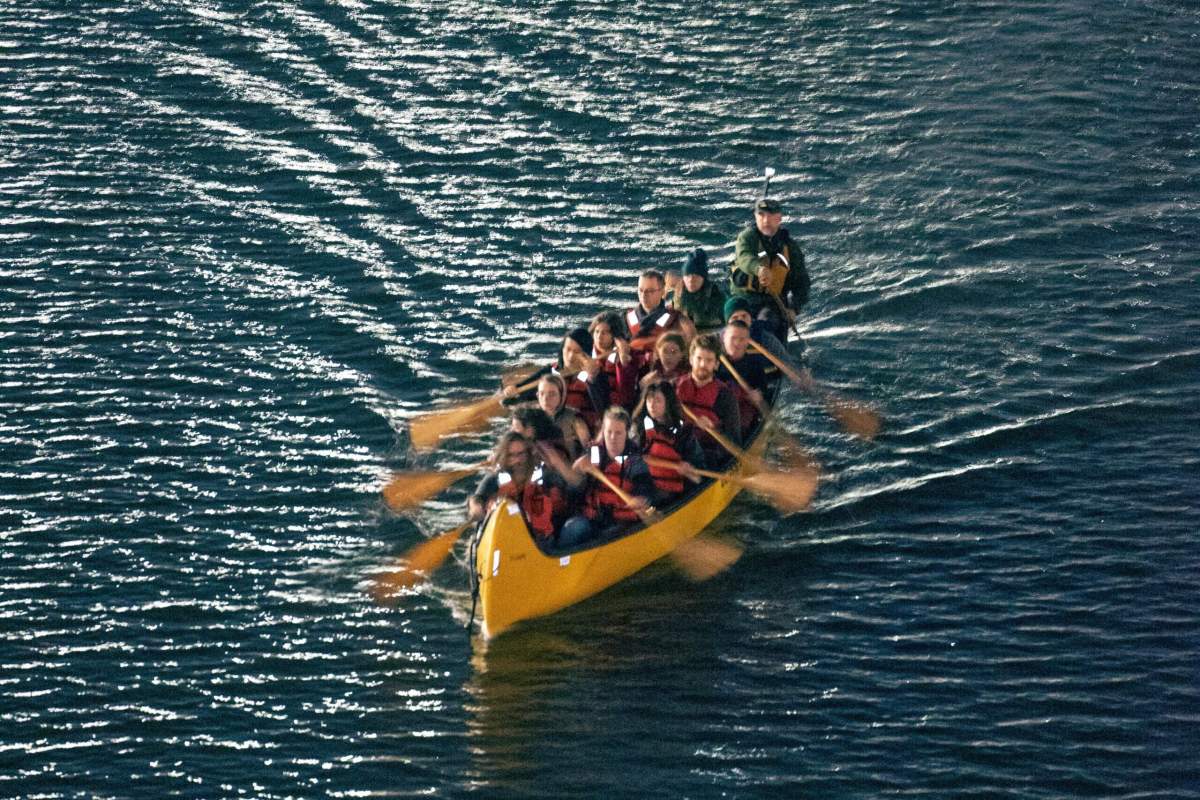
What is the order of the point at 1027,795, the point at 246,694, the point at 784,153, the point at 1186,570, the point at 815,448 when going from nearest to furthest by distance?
the point at 1027,795, the point at 246,694, the point at 1186,570, the point at 815,448, the point at 784,153

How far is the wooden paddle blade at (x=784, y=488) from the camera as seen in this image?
19.5 meters

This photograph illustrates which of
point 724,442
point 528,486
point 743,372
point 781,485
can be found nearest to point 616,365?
point 743,372

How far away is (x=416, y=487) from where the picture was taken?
1997 centimetres

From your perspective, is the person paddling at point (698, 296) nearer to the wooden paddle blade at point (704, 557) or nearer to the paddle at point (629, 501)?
the wooden paddle blade at point (704, 557)

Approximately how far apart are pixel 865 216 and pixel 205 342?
965 centimetres

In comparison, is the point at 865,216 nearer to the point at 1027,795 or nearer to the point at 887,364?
the point at 887,364

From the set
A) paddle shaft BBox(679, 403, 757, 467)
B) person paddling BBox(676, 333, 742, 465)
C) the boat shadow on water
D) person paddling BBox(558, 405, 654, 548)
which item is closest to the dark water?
the boat shadow on water

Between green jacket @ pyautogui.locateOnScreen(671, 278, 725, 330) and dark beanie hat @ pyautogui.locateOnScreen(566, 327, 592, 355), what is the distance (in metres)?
1.60

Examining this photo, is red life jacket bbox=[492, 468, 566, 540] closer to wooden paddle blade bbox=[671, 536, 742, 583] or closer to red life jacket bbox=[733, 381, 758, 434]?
wooden paddle blade bbox=[671, 536, 742, 583]

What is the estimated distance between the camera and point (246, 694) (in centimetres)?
→ 1659

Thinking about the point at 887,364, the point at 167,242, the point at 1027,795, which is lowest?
the point at 1027,795

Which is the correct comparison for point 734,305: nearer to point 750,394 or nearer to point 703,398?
point 750,394

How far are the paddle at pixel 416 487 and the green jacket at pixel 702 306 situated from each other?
11.4 feet

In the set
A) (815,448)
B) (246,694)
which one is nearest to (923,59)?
(815,448)
